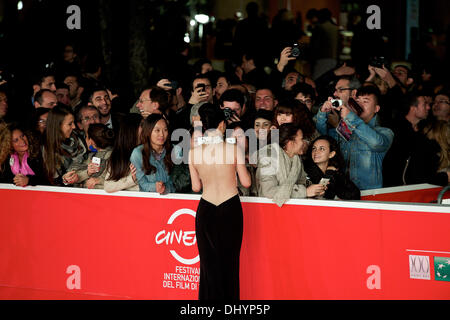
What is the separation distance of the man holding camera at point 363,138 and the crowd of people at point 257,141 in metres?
0.01

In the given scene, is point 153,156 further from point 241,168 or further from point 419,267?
point 419,267

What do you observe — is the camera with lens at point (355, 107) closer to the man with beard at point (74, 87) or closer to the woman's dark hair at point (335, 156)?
the woman's dark hair at point (335, 156)

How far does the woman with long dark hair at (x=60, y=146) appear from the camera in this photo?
653cm

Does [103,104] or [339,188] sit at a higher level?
[103,104]

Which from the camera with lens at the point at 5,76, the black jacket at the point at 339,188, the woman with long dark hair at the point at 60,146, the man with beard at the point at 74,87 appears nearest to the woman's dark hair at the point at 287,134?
the black jacket at the point at 339,188

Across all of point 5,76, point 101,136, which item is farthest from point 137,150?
point 5,76

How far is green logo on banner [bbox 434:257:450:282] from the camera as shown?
5117 mm

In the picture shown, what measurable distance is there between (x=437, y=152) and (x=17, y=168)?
14.7 ft

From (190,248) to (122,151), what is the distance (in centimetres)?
119

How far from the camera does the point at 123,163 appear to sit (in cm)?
610

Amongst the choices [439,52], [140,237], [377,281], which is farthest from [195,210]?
[439,52]

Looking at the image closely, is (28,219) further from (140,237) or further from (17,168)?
(140,237)

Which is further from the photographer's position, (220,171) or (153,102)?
(153,102)
